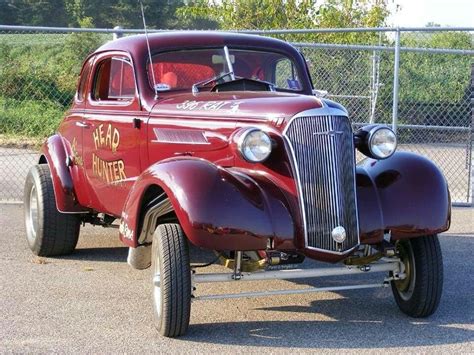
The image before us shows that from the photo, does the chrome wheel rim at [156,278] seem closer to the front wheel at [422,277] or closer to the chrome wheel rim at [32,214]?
the front wheel at [422,277]

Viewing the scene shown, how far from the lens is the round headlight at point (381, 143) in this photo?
5.44 m

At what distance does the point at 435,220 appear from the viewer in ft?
17.5

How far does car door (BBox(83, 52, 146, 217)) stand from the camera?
6.18m

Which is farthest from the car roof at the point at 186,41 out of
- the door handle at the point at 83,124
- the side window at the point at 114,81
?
the door handle at the point at 83,124

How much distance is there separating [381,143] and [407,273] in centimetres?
87

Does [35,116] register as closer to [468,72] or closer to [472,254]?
[468,72]

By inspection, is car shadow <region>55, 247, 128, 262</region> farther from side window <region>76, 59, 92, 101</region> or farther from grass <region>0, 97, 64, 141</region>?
grass <region>0, 97, 64, 141</region>

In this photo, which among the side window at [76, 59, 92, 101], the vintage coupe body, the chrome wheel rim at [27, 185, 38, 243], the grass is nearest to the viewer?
the vintage coupe body

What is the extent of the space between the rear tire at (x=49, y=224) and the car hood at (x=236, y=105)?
1.73 m

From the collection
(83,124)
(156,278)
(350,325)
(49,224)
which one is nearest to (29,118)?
(49,224)

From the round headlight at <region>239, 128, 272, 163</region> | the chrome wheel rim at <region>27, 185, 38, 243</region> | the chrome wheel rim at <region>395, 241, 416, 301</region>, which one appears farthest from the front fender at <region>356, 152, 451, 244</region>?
the chrome wheel rim at <region>27, 185, 38, 243</region>

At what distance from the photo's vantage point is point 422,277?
5.45 m

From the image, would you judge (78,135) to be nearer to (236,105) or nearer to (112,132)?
(112,132)

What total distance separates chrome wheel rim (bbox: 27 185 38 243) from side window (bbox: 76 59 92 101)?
964mm
